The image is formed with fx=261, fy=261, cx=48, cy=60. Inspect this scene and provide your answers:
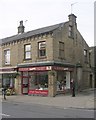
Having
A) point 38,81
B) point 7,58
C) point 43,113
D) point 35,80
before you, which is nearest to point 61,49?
point 38,81

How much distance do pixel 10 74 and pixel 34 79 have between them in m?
4.02

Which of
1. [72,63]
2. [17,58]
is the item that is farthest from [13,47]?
[72,63]

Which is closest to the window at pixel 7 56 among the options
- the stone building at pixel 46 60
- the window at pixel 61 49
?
the stone building at pixel 46 60

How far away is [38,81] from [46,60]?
2560mm

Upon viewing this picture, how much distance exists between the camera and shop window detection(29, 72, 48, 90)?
25955 mm

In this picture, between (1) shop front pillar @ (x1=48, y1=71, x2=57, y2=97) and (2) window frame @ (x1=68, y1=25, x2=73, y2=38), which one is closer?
(1) shop front pillar @ (x1=48, y1=71, x2=57, y2=97)

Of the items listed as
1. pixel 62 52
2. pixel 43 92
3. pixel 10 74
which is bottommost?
pixel 43 92

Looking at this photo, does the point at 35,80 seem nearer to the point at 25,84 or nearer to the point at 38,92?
the point at 38,92

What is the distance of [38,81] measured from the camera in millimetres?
26797

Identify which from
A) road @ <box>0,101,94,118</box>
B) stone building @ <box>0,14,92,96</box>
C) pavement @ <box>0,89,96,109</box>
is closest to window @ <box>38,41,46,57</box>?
stone building @ <box>0,14,92,96</box>

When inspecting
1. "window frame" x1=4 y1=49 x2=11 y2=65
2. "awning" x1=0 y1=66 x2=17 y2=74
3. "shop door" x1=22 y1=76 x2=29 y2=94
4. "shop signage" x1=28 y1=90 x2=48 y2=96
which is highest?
"window frame" x1=4 y1=49 x2=11 y2=65

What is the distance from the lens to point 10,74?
30.0m

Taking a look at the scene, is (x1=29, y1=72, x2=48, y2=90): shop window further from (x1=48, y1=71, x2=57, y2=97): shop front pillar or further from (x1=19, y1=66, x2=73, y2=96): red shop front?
(x1=48, y1=71, x2=57, y2=97): shop front pillar

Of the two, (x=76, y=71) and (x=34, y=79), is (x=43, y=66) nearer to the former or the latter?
(x=34, y=79)
